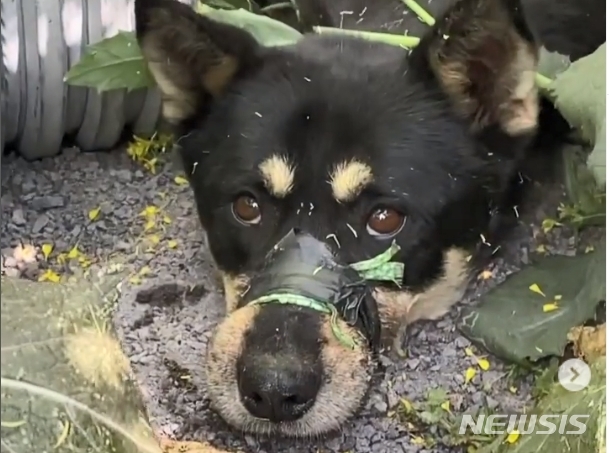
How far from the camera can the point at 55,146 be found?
198cm

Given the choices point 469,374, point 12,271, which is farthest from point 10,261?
point 469,374

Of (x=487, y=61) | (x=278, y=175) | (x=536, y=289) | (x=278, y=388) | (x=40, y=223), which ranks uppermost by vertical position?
(x=487, y=61)

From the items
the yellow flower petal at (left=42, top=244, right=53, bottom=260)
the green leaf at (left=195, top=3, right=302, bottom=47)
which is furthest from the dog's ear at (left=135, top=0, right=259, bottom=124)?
the yellow flower petal at (left=42, top=244, right=53, bottom=260)

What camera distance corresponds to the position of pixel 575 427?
4.35 feet

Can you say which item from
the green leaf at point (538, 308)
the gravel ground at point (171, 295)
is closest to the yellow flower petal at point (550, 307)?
the green leaf at point (538, 308)

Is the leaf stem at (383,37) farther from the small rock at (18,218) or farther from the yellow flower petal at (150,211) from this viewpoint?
the small rock at (18,218)

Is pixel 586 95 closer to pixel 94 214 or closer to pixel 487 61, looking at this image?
pixel 487 61

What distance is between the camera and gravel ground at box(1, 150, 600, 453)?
1.49 m

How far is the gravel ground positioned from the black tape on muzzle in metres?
0.18

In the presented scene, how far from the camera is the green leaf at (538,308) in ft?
5.07

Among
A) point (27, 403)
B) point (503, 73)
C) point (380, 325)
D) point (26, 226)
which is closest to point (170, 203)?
point (26, 226)

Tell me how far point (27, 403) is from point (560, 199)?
116 centimetres

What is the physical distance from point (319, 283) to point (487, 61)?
1.36ft

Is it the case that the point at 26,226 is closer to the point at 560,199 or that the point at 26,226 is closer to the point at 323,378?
the point at 323,378
